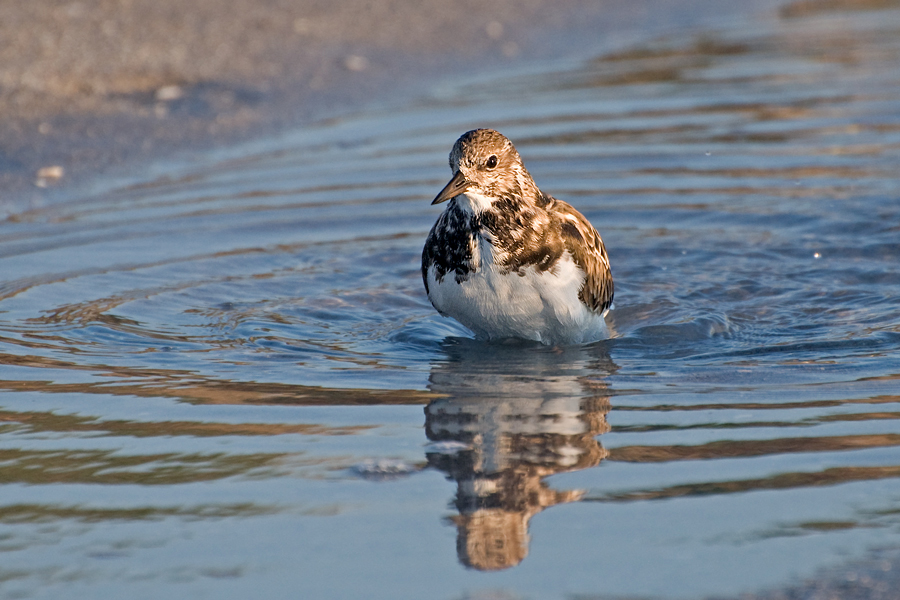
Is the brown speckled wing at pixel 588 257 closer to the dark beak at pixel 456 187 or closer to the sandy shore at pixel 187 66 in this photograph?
the dark beak at pixel 456 187

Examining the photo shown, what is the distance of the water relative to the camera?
129 inches

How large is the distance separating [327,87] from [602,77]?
279 centimetres

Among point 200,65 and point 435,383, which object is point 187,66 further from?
point 435,383

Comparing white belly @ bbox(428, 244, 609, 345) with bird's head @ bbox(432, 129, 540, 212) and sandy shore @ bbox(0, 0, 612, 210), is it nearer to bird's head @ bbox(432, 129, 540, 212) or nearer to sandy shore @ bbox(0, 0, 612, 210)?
bird's head @ bbox(432, 129, 540, 212)

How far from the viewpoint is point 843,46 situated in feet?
42.7

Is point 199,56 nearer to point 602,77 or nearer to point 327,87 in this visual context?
point 327,87

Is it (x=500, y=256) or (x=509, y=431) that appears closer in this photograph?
(x=509, y=431)

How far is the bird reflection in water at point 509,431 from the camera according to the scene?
3.45 m

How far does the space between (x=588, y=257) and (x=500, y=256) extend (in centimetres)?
62

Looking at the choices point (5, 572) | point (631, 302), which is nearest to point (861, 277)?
point (631, 302)

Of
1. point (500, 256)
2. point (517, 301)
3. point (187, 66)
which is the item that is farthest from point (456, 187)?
point (187, 66)

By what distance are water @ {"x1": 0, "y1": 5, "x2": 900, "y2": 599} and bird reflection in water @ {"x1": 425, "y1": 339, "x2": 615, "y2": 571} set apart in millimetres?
16

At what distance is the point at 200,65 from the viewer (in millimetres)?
10891

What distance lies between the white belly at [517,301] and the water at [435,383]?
133 mm
